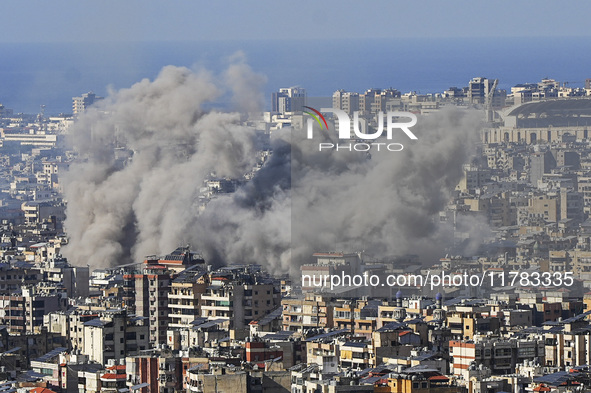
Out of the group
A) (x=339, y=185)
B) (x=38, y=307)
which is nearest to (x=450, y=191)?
(x=339, y=185)

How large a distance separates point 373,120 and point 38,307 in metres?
23.4

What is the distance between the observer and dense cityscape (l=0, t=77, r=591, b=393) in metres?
29.9

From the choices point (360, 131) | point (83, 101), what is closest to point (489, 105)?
point (360, 131)

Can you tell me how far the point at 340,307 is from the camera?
134ft

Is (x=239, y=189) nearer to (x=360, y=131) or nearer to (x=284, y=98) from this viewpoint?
(x=360, y=131)

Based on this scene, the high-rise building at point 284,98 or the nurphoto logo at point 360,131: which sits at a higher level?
the high-rise building at point 284,98

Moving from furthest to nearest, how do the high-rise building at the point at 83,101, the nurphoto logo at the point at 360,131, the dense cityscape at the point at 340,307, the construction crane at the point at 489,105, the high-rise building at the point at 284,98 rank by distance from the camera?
the high-rise building at the point at 83,101 < the high-rise building at the point at 284,98 < the construction crane at the point at 489,105 < the nurphoto logo at the point at 360,131 < the dense cityscape at the point at 340,307

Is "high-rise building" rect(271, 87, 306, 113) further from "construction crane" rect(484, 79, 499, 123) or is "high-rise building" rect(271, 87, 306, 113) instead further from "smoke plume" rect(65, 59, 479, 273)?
"smoke plume" rect(65, 59, 479, 273)

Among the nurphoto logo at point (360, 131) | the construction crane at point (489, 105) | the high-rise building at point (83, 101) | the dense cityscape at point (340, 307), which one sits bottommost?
the dense cityscape at point (340, 307)

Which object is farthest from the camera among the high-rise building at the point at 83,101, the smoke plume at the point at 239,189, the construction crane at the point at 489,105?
the high-rise building at the point at 83,101

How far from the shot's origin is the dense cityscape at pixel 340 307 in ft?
98.1

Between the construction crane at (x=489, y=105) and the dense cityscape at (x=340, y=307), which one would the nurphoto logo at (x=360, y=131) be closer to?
the dense cityscape at (x=340, y=307)

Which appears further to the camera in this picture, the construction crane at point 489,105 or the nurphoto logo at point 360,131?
the construction crane at point 489,105

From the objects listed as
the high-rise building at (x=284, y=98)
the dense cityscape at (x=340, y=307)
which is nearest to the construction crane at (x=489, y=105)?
the dense cityscape at (x=340, y=307)
